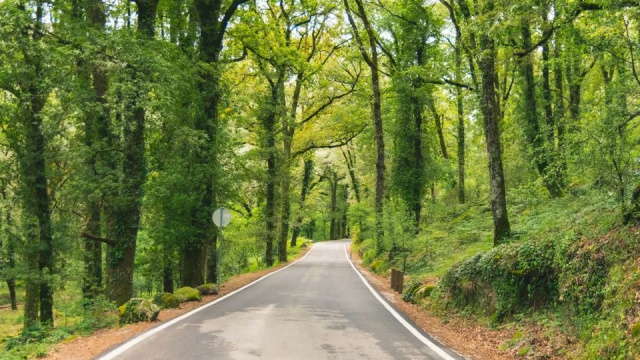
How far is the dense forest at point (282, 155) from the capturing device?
7887 millimetres

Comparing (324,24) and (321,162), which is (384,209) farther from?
(321,162)

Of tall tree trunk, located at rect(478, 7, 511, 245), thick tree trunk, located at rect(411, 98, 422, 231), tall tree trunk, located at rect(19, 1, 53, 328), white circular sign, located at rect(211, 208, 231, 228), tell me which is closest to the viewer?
tall tree trunk, located at rect(478, 7, 511, 245)

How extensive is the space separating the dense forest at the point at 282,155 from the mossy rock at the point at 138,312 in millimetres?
885

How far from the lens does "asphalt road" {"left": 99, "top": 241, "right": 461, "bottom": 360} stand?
625cm

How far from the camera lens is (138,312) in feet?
29.9

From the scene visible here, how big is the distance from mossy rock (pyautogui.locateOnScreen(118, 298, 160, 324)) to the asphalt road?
0.61 m

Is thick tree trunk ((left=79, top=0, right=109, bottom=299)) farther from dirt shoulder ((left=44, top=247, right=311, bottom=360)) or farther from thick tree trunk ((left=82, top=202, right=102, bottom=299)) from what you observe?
dirt shoulder ((left=44, top=247, right=311, bottom=360))

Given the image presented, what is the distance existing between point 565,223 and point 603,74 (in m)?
18.6

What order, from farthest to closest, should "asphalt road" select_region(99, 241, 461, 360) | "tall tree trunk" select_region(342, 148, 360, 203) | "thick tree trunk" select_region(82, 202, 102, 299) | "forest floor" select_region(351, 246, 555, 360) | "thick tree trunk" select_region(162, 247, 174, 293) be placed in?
"tall tree trunk" select_region(342, 148, 360, 203)
"thick tree trunk" select_region(162, 247, 174, 293)
"thick tree trunk" select_region(82, 202, 102, 299)
"forest floor" select_region(351, 246, 555, 360)
"asphalt road" select_region(99, 241, 461, 360)

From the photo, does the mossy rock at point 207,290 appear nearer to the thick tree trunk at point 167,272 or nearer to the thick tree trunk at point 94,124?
the thick tree trunk at point 94,124

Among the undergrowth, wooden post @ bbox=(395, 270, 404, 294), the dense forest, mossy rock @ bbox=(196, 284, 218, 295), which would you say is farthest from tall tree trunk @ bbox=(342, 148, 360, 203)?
the undergrowth

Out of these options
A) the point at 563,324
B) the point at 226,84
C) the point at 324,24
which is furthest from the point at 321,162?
the point at 563,324

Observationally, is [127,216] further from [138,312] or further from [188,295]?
[138,312]

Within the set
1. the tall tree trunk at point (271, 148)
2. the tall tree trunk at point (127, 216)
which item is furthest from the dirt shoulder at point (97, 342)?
the tall tree trunk at point (271, 148)
